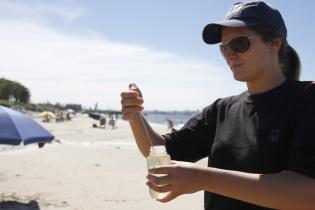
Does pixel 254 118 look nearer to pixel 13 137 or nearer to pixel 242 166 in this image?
pixel 242 166

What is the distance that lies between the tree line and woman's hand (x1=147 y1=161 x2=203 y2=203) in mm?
122546

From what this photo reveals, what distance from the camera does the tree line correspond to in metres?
120

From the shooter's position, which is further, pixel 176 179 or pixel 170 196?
pixel 170 196

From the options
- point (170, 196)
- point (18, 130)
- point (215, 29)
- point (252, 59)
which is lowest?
point (18, 130)

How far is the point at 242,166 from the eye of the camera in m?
2.36

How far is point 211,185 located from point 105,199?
955 cm

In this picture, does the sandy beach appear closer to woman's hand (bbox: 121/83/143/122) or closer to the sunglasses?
woman's hand (bbox: 121/83/143/122)

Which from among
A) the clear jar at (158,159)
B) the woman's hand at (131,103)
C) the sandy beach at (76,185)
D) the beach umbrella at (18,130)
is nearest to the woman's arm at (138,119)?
the woman's hand at (131,103)

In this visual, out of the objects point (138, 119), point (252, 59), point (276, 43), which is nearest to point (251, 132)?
point (252, 59)

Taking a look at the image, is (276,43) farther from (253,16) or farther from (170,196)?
(170,196)

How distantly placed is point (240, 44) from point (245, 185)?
2.62ft

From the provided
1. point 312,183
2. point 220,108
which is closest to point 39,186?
point 220,108

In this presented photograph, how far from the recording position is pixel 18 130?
32.0ft

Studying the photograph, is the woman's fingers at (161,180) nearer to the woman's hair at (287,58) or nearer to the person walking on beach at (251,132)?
the person walking on beach at (251,132)
